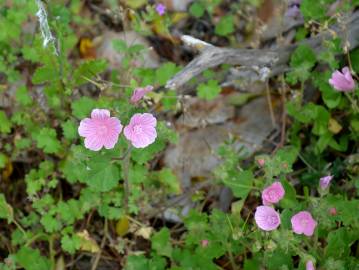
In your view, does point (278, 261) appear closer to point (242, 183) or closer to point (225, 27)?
point (242, 183)

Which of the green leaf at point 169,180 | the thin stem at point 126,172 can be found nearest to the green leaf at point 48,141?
the thin stem at point 126,172

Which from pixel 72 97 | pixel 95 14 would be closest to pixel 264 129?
pixel 72 97

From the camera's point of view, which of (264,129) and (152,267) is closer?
(152,267)

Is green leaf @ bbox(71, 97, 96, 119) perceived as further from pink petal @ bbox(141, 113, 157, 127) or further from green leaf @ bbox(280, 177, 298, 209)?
green leaf @ bbox(280, 177, 298, 209)

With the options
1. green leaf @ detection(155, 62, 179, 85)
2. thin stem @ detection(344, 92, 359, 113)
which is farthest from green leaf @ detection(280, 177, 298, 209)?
green leaf @ detection(155, 62, 179, 85)

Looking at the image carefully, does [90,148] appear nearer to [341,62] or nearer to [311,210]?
[311,210]

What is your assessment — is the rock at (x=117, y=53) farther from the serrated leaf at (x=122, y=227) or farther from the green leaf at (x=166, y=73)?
the serrated leaf at (x=122, y=227)

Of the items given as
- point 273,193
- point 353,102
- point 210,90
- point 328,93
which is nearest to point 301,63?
point 328,93
